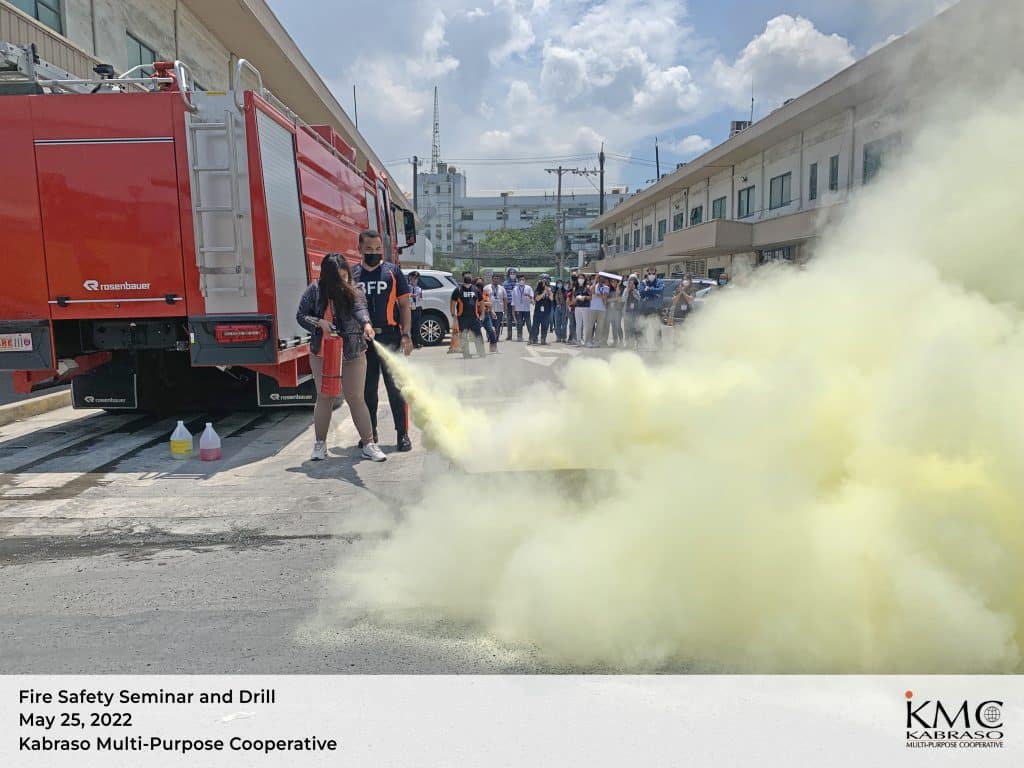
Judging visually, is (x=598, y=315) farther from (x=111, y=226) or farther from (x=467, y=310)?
(x=111, y=226)

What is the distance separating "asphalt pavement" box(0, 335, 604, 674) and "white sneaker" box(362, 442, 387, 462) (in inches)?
4.3

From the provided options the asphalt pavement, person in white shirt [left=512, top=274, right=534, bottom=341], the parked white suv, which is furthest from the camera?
person in white shirt [left=512, top=274, right=534, bottom=341]

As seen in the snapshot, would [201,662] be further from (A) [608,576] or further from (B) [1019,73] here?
(B) [1019,73]

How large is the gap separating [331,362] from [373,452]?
2.79 ft

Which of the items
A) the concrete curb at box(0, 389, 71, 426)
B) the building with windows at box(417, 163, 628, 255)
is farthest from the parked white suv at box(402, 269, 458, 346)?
the building with windows at box(417, 163, 628, 255)

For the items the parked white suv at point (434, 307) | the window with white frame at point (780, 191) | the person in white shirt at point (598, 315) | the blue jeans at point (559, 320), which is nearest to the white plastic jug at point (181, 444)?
the parked white suv at point (434, 307)

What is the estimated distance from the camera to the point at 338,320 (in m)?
6.00

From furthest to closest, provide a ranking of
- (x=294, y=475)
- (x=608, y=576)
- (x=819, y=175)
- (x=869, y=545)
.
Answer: (x=819, y=175), (x=294, y=475), (x=608, y=576), (x=869, y=545)

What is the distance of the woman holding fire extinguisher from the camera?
19.4 feet

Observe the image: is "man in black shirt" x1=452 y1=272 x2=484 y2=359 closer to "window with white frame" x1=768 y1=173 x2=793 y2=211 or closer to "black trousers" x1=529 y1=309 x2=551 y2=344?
"black trousers" x1=529 y1=309 x2=551 y2=344

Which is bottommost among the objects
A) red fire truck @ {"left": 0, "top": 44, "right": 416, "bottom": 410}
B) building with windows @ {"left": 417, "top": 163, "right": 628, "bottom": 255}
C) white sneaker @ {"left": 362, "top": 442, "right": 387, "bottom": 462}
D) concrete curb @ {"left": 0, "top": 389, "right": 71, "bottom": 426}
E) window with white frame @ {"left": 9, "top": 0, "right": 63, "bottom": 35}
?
white sneaker @ {"left": 362, "top": 442, "right": 387, "bottom": 462}
